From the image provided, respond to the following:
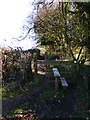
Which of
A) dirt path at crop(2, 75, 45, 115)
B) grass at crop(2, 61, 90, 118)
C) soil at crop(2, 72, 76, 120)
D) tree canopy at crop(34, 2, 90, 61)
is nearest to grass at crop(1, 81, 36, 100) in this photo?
grass at crop(2, 61, 90, 118)

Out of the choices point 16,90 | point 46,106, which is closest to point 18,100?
point 46,106

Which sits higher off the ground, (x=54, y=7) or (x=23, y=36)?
(x=54, y=7)

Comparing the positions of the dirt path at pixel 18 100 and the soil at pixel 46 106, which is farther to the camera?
the dirt path at pixel 18 100

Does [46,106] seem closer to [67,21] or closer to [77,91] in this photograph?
[77,91]

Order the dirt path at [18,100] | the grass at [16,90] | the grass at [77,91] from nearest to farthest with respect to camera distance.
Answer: the grass at [77,91] → the dirt path at [18,100] → the grass at [16,90]

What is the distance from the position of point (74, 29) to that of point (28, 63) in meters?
3.40

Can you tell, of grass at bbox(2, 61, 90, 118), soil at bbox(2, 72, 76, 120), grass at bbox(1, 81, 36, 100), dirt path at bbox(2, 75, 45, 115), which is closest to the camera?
soil at bbox(2, 72, 76, 120)

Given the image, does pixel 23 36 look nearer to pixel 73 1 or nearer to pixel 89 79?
pixel 73 1

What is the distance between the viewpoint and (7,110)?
8.28 meters

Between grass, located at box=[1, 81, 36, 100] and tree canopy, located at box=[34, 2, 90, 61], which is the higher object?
tree canopy, located at box=[34, 2, 90, 61]

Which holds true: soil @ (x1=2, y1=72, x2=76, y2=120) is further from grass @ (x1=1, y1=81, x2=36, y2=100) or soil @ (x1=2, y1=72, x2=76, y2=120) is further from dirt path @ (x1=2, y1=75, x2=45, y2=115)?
grass @ (x1=1, y1=81, x2=36, y2=100)

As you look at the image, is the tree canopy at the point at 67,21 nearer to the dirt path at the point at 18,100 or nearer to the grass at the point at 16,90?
the grass at the point at 16,90

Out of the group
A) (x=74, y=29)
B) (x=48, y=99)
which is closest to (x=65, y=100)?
(x=48, y=99)

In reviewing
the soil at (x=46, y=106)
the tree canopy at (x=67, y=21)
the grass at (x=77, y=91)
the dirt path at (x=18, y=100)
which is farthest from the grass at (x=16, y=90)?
the tree canopy at (x=67, y=21)
